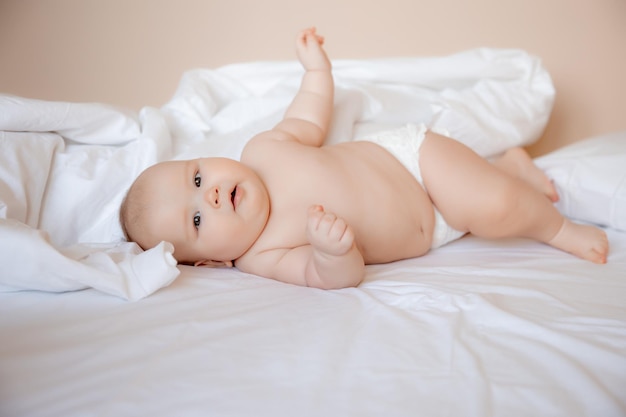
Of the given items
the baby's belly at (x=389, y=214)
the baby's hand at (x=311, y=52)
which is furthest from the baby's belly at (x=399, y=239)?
the baby's hand at (x=311, y=52)

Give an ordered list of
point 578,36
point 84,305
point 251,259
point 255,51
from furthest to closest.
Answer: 1. point 255,51
2. point 578,36
3. point 251,259
4. point 84,305

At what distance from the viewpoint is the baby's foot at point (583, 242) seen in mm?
1184

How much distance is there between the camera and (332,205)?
1.21 metres

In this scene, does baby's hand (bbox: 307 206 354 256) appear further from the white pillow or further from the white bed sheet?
the white pillow

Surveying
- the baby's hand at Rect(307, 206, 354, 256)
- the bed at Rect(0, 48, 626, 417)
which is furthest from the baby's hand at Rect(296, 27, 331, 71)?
the baby's hand at Rect(307, 206, 354, 256)

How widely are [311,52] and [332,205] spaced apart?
0.51 m

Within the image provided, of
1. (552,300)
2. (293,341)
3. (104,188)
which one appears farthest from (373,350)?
(104,188)

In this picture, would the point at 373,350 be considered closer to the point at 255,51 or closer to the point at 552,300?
the point at 552,300

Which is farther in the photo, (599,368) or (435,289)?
(435,289)

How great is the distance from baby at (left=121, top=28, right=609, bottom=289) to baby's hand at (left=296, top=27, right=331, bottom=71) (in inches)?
8.1

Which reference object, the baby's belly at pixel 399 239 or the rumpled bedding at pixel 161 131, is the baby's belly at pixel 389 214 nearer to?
the baby's belly at pixel 399 239

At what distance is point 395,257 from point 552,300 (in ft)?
1.33

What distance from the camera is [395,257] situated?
4.17ft

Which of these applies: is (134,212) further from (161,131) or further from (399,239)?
(399,239)
